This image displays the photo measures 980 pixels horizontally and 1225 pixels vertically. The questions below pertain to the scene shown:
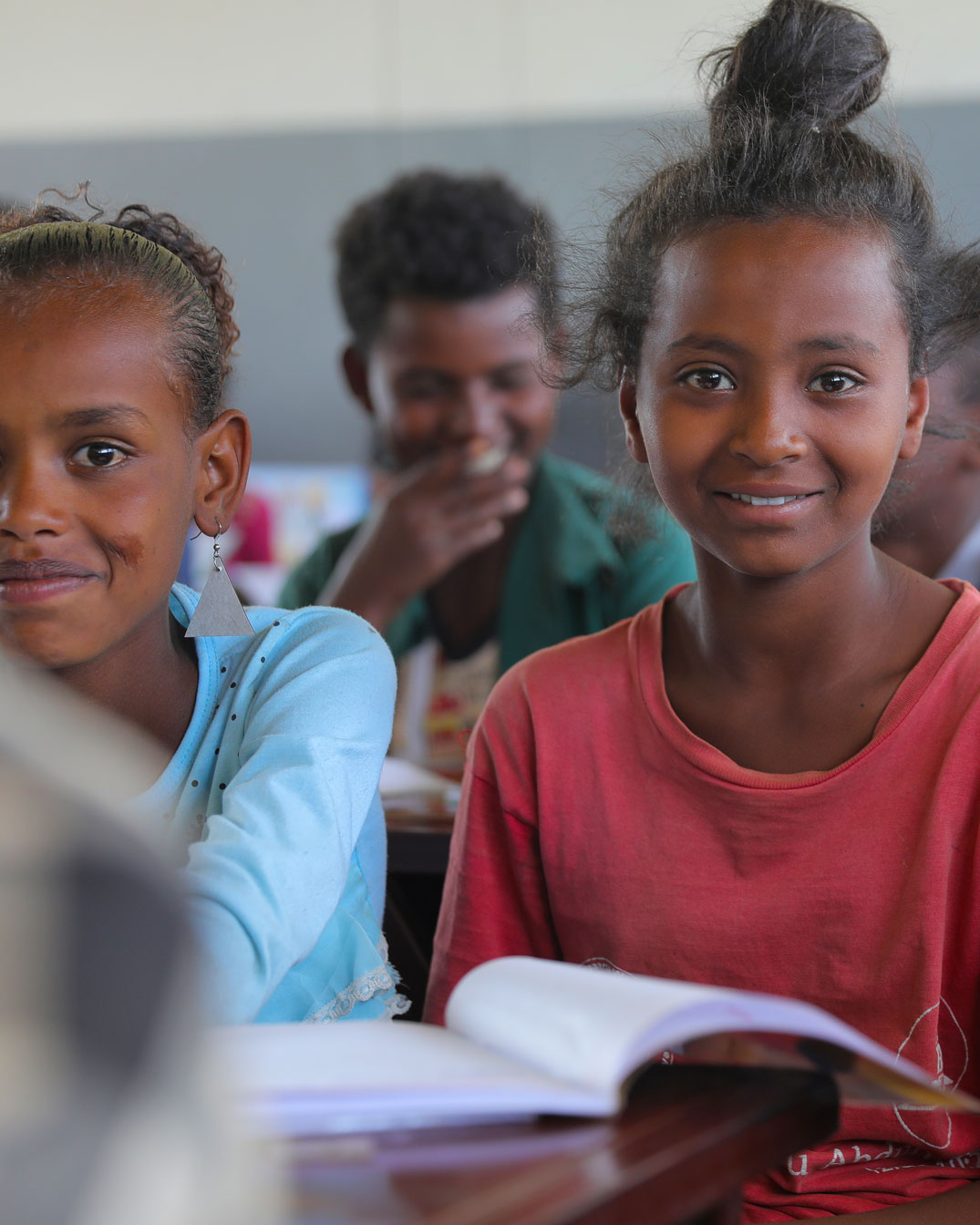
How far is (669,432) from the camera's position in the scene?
0.98 m

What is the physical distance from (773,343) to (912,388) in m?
0.17

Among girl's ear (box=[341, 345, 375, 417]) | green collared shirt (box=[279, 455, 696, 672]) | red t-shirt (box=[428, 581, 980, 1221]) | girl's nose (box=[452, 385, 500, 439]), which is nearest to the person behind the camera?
red t-shirt (box=[428, 581, 980, 1221])

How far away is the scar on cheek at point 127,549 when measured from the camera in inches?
36.9

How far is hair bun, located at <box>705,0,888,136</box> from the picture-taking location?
40.3 inches

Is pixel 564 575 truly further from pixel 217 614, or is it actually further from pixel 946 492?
pixel 217 614

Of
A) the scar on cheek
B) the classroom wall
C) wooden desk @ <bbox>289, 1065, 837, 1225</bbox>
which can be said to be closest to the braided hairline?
the scar on cheek

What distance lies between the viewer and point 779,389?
0.92 meters

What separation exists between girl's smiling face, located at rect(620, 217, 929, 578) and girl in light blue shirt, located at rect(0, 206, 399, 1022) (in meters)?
0.27

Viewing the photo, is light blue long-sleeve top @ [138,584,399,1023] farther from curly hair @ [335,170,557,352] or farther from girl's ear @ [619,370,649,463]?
curly hair @ [335,170,557,352]

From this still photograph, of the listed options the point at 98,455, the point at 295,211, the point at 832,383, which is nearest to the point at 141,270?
the point at 98,455

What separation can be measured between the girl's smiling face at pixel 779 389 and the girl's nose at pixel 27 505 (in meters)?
0.43

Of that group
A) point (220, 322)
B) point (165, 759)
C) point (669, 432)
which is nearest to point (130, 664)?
point (165, 759)

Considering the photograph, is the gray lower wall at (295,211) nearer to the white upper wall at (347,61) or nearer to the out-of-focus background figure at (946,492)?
the white upper wall at (347,61)

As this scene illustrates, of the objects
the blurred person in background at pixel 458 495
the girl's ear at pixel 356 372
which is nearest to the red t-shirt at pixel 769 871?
the blurred person in background at pixel 458 495
